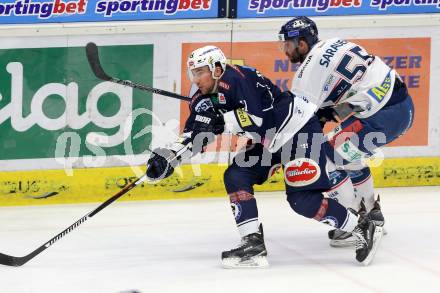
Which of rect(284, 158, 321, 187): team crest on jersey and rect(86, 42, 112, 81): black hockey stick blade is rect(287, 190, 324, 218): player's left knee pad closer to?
rect(284, 158, 321, 187): team crest on jersey

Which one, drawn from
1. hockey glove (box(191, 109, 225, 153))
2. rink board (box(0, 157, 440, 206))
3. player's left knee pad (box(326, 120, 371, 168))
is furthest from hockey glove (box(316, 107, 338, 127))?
rink board (box(0, 157, 440, 206))

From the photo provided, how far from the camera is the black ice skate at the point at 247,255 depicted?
16.5 feet

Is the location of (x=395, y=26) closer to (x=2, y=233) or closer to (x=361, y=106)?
(x=361, y=106)

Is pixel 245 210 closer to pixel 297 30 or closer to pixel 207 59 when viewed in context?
pixel 207 59

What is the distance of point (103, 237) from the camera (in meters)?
5.93

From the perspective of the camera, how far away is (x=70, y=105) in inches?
274

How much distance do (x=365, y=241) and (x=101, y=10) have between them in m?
2.78

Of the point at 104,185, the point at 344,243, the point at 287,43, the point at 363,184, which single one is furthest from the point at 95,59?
the point at 344,243

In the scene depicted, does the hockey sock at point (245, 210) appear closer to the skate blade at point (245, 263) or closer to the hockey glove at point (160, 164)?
the skate blade at point (245, 263)

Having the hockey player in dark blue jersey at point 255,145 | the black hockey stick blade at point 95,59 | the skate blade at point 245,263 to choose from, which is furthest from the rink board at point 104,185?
the skate blade at point 245,263

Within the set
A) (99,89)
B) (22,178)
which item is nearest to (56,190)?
(22,178)

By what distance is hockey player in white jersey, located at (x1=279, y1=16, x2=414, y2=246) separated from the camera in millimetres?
5582

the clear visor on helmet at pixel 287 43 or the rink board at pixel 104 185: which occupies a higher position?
the clear visor on helmet at pixel 287 43

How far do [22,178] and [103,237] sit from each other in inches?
48.6
